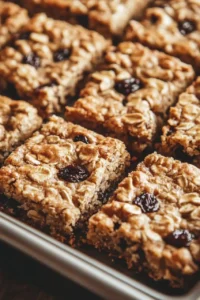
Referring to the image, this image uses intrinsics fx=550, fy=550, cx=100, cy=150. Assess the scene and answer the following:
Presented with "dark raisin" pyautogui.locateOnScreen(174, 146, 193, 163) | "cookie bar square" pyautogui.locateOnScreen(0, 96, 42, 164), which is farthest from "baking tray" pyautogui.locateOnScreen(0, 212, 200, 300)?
"dark raisin" pyautogui.locateOnScreen(174, 146, 193, 163)

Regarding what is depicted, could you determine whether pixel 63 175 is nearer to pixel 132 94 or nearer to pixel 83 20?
pixel 132 94

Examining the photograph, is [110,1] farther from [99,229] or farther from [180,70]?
[99,229]

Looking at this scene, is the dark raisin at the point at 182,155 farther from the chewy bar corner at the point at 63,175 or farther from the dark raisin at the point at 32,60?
the dark raisin at the point at 32,60

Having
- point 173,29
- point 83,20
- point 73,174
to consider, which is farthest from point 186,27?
point 73,174

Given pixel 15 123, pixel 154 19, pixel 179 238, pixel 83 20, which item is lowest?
pixel 15 123

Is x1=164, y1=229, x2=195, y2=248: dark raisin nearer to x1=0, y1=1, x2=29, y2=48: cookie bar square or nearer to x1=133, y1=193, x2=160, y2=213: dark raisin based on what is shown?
x1=133, y1=193, x2=160, y2=213: dark raisin
